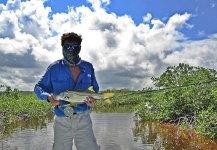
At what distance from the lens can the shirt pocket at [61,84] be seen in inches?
209

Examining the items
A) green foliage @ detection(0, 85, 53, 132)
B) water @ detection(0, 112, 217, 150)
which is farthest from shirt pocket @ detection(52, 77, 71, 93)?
green foliage @ detection(0, 85, 53, 132)

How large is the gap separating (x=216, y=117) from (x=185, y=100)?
18.6 ft

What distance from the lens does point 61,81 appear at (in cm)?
530

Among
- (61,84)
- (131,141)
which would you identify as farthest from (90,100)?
(131,141)

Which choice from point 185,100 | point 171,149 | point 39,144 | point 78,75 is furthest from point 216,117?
point 78,75

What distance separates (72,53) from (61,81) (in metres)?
0.46

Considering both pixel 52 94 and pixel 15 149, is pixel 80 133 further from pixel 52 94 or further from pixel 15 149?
pixel 15 149

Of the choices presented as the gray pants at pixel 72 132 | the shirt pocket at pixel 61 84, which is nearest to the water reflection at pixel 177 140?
the gray pants at pixel 72 132

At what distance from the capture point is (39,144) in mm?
14805

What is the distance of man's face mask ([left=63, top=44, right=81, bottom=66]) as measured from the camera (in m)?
5.30

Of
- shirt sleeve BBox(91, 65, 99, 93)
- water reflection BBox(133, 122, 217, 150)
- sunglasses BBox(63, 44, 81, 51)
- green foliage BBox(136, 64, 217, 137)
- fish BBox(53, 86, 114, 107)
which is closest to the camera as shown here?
fish BBox(53, 86, 114, 107)

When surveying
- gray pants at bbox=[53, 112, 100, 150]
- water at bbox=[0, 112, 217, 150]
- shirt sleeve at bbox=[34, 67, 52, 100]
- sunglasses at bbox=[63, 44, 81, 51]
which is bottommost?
water at bbox=[0, 112, 217, 150]

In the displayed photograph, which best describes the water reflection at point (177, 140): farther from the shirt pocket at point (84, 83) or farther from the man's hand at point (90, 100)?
the man's hand at point (90, 100)

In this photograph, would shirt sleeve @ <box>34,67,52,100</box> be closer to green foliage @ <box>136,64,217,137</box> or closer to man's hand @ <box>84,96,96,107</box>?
man's hand @ <box>84,96,96,107</box>
